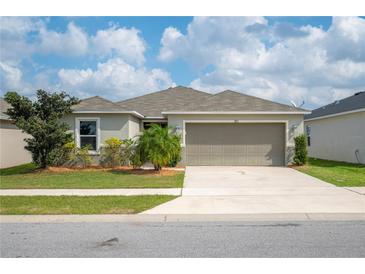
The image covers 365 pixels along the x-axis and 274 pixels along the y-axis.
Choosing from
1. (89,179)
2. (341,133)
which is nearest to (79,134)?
(89,179)

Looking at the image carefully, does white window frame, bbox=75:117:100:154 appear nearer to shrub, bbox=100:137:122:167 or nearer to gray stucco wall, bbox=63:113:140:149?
gray stucco wall, bbox=63:113:140:149

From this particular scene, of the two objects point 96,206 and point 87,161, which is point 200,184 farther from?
point 87,161

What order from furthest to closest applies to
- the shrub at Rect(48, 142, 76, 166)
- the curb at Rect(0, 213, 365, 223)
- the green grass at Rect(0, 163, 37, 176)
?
1. the shrub at Rect(48, 142, 76, 166)
2. the green grass at Rect(0, 163, 37, 176)
3. the curb at Rect(0, 213, 365, 223)

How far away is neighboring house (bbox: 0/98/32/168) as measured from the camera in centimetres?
1959

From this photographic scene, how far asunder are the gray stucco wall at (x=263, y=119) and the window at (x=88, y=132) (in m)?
3.70

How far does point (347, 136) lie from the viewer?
22141 mm

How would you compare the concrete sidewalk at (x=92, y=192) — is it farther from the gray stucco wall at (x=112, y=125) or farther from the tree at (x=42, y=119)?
the gray stucco wall at (x=112, y=125)

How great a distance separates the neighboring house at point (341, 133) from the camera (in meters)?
20.7

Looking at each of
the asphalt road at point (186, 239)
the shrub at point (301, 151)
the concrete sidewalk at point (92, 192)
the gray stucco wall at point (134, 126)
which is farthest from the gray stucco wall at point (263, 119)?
the asphalt road at point (186, 239)

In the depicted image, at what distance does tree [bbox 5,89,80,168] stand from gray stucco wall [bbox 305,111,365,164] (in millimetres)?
14185

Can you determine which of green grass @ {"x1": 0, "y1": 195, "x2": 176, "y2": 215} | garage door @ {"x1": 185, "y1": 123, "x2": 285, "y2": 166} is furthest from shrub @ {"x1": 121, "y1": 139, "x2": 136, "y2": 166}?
green grass @ {"x1": 0, "y1": 195, "x2": 176, "y2": 215}
